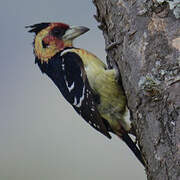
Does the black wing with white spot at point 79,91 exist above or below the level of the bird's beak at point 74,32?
below

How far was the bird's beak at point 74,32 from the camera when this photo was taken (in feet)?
7.15

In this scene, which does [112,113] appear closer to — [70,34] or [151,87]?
[70,34]

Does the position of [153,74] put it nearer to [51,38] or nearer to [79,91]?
[79,91]

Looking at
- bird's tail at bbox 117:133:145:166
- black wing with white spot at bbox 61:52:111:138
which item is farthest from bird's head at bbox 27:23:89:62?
bird's tail at bbox 117:133:145:166

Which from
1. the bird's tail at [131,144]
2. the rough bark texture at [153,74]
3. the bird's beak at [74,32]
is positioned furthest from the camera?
the bird's beak at [74,32]

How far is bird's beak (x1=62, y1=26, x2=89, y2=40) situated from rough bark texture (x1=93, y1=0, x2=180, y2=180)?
0.70m

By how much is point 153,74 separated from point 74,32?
106cm

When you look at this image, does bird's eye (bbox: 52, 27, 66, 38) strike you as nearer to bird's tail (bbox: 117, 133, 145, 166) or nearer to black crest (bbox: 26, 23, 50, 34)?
black crest (bbox: 26, 23, 50, 34)

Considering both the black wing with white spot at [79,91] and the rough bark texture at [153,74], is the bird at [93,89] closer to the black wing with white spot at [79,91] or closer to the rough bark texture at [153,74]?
the black wing with white spot at [79,91]

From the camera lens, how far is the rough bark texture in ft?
3.80

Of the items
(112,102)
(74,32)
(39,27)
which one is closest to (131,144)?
(112,102)

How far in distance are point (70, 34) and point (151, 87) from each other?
111 centimetres

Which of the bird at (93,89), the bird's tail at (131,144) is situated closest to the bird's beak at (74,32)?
the bird at (93,89)

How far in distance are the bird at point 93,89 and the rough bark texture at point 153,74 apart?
0.41 m
